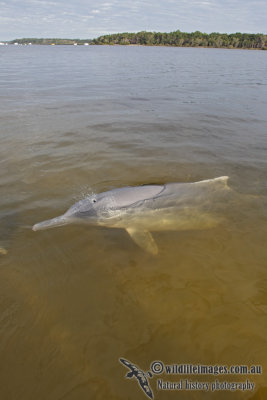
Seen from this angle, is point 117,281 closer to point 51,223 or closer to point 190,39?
point 51,223

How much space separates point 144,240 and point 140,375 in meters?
2.31

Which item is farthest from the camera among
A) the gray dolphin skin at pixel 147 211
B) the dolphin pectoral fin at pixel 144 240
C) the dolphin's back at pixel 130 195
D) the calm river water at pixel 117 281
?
the dolphin's back at pixel 130 195

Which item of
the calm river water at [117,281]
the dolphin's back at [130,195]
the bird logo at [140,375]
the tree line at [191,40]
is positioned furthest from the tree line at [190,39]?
the bird logo at [140,375]

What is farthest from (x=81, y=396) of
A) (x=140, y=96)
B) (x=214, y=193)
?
(x=140, y=96)

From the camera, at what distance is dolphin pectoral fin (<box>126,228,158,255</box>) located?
4578 millimetres

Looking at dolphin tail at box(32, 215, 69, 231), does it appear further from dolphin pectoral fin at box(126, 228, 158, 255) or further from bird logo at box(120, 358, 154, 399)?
bird logo at box(120, 358, 154, 399)

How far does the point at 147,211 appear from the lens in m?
5.52

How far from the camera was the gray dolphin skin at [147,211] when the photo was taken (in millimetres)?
5160

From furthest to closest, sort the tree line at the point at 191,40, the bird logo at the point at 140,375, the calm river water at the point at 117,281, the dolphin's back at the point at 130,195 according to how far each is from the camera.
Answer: the tree line at the point at 191,40 < the dolphin's back at the point at 130,195 < the calm river water at the point at 117,281 < the bird logo at the point at 140,375

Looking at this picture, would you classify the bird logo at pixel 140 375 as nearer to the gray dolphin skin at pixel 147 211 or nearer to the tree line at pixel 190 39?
the gray dolphin skin at pixel 147 211

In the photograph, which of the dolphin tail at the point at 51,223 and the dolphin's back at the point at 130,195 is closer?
the dolphin tail at the point at 51,223

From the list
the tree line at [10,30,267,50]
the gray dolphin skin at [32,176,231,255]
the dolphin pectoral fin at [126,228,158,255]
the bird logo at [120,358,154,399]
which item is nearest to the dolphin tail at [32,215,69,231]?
the gray dolphin skin at [32,176,231,255]

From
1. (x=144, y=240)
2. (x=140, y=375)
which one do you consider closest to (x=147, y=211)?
(x=144, y=240)

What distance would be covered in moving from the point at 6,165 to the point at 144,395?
21.5 ft
